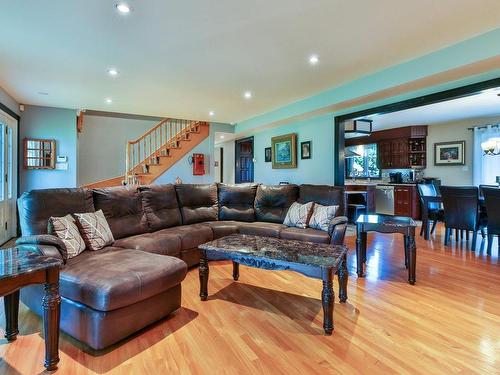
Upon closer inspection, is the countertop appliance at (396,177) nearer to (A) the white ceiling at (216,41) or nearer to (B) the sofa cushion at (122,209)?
(A) the white ceiling at (216,41)

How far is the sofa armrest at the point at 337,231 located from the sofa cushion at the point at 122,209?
219 cm

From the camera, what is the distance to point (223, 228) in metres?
3.83

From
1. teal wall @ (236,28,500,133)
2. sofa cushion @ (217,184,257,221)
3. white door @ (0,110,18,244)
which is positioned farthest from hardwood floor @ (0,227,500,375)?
white door @ (0,110,18,244)

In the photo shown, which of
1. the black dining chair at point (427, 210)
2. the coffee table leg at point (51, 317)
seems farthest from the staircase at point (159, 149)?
the coffee table leg at point (51, 317)

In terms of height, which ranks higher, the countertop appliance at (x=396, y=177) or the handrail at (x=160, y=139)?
the handrail at (x=160, y=139)

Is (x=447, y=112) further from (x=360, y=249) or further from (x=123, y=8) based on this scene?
(x=123, y=8)

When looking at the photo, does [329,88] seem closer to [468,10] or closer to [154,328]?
[468,10]

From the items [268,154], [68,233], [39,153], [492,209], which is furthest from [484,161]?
[39,153]

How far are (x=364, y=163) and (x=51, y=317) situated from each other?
28.7 ft

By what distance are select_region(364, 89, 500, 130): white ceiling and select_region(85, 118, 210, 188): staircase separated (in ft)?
14.0

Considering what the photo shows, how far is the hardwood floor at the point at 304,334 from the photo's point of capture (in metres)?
1.69

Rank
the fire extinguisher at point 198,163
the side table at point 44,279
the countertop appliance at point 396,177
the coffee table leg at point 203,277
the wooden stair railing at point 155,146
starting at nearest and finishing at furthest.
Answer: the side table at point 44,279, the coffee table leg at point 203,277, the wooden stair railing at point 155,146, the fire extinguisher at point 198,163, the countertop appliance at point 396,177

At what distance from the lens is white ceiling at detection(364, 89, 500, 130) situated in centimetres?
511

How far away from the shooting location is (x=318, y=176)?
5.66 meters
